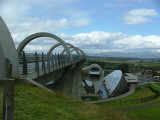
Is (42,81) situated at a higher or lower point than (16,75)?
lower

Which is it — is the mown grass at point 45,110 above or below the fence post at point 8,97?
below

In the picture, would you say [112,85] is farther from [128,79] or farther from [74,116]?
[74,116]

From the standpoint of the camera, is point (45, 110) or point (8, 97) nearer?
point (8, 97)

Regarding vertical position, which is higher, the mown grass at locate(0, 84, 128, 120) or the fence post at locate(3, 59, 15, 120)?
the fence post at locate(3, 59, 15, 120)

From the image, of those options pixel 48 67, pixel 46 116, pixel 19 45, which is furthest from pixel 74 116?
pixel 19 45

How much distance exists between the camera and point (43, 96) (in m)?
9.09

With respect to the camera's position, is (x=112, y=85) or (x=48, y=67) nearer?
(x=48, y=67)

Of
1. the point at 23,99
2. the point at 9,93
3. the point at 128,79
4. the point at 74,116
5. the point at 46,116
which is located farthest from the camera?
the point at 128,79

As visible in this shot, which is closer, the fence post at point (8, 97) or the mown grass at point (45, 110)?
the fence post at point (8, 97)

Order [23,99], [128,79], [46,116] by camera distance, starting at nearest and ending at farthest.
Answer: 1. [46,116]
2. [23,99]
3. [128,79]

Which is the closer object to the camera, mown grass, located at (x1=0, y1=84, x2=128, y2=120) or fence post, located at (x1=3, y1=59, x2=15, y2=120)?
fence post, located at (x1=3, y1=59, x2=15, y2=120)

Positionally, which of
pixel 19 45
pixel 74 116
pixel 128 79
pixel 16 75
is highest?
pixel 19 45

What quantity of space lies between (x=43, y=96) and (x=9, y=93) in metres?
5.32

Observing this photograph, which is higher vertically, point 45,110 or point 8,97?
point 8,97
